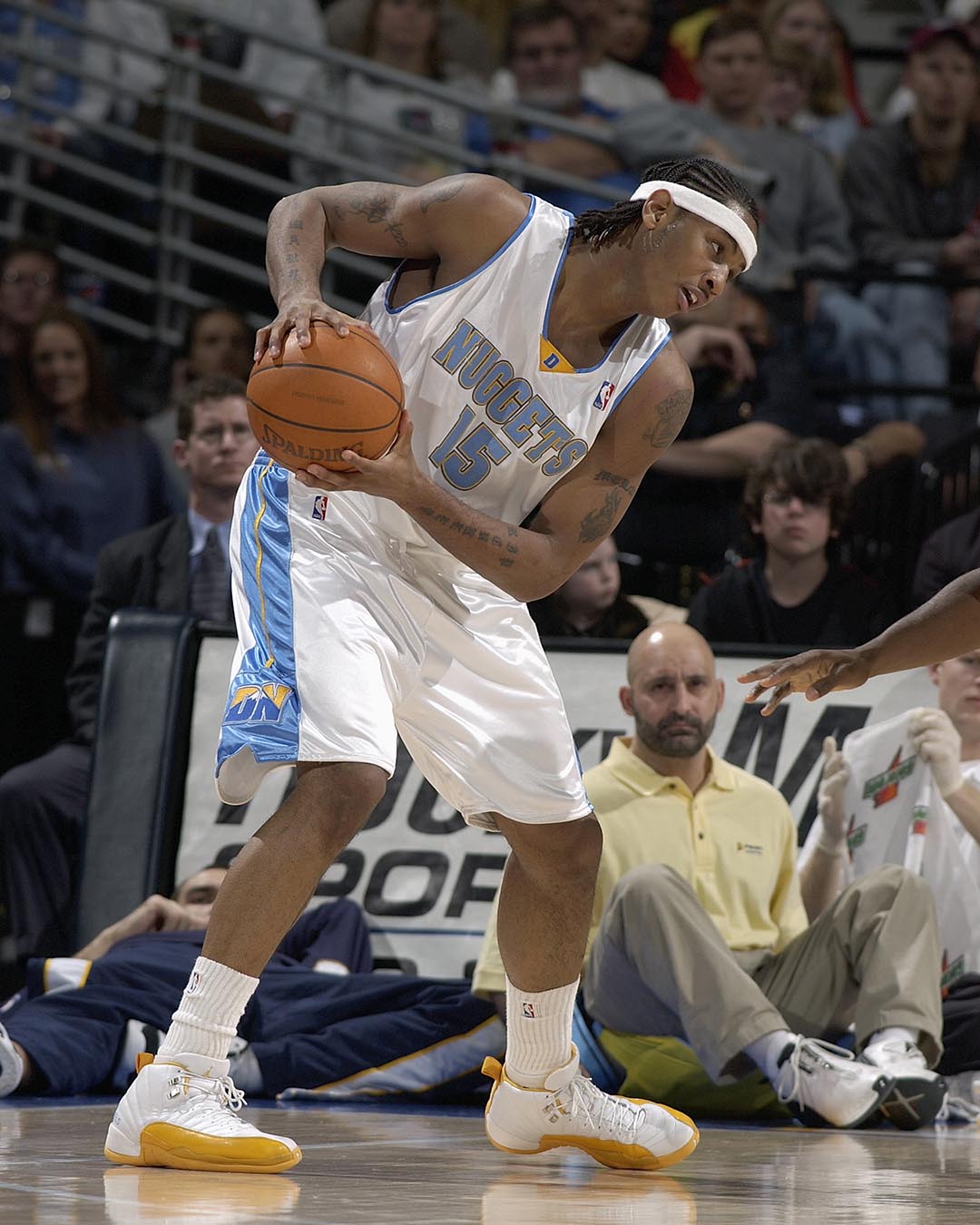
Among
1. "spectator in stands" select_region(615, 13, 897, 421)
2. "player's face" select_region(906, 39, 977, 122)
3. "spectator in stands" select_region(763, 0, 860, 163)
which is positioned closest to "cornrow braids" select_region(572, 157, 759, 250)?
"spectator in stands" select_region(615, 13, 897, 421)

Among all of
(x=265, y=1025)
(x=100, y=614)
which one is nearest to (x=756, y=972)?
(x=265, y=1025)

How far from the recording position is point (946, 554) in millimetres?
6141

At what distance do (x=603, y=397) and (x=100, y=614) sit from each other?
308 centimetres

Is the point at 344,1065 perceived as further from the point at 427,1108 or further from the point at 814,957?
the point at 814,957

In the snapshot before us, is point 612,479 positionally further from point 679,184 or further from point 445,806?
point 445,806

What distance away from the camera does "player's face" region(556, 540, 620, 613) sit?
233 inches

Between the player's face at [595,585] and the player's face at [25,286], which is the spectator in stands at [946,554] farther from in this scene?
the player's face at [25,286]

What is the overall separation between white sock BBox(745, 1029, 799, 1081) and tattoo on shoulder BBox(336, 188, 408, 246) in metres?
2.07

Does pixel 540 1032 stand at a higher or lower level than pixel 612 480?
lower

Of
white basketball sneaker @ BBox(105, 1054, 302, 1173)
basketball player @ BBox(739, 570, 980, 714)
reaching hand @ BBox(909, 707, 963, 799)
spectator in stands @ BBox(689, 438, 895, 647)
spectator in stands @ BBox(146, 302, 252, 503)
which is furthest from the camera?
spectator in stands @ BBox(146, 302, 252, 503)

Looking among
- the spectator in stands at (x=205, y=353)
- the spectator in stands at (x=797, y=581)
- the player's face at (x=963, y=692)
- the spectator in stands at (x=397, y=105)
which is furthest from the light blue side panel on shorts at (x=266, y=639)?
the spectator in stands at (x=397, y=105)

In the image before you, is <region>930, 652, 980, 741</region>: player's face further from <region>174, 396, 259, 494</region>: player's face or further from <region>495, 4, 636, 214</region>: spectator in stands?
<region>495, 4, 636, 214</region>: spectator in stands

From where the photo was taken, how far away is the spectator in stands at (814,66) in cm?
920

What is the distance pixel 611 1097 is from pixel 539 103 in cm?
650
